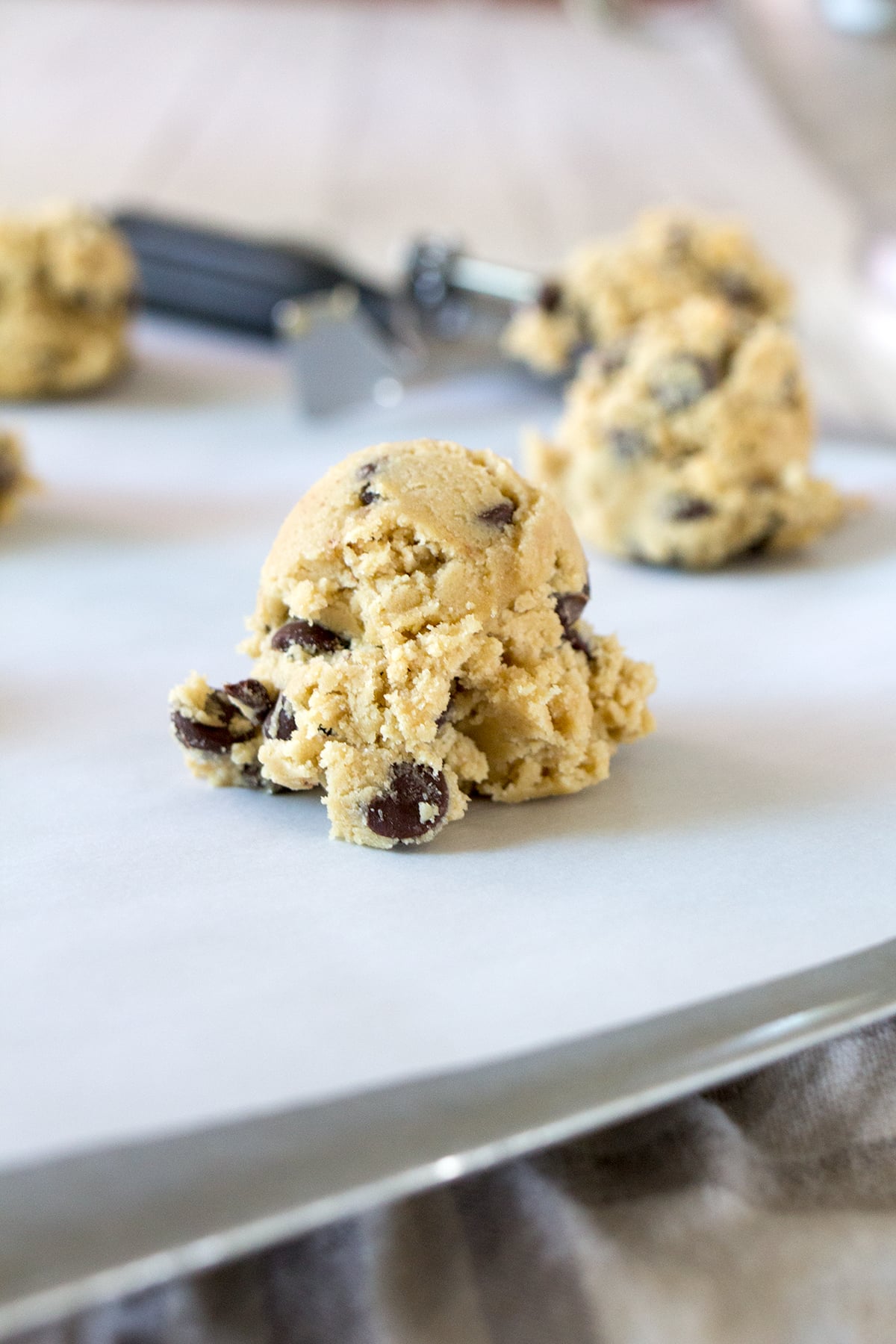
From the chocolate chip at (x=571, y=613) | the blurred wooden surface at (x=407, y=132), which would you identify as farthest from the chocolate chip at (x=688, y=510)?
the blurred wooden surface at (x=407, y=132)

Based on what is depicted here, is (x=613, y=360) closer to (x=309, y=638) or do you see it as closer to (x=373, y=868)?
(x=309, y=638)

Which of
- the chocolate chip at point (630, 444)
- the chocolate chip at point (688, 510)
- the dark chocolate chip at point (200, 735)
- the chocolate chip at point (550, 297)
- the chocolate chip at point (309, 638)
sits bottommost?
the dark chocolate chip at point (200, 735)

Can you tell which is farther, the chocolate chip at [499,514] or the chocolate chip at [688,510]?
the chocolate chip at [688,510]

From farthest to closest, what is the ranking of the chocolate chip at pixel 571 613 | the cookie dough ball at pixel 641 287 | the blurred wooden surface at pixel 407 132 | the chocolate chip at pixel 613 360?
the blurred wooden surface at pixel 407 132 < the cookie dough ball at pixel 641 287 < the chocolate chip at pixel 613 360 < the chocolate chip at pixel 571 613

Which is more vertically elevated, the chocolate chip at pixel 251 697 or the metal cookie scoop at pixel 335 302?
the metal cookie scoop at pixel 335 302

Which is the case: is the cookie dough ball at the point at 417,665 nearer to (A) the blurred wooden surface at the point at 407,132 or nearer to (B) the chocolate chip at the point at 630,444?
(B) the chocolate chip at the point at 630,444

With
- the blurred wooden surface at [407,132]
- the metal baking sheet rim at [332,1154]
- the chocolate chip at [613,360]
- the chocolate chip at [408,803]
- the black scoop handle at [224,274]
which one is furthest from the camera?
the blurred wooden surface at [407,132]

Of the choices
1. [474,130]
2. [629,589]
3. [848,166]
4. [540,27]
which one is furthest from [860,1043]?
[540,27]

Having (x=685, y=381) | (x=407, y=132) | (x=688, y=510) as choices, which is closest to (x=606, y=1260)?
(x=688, y=510)
